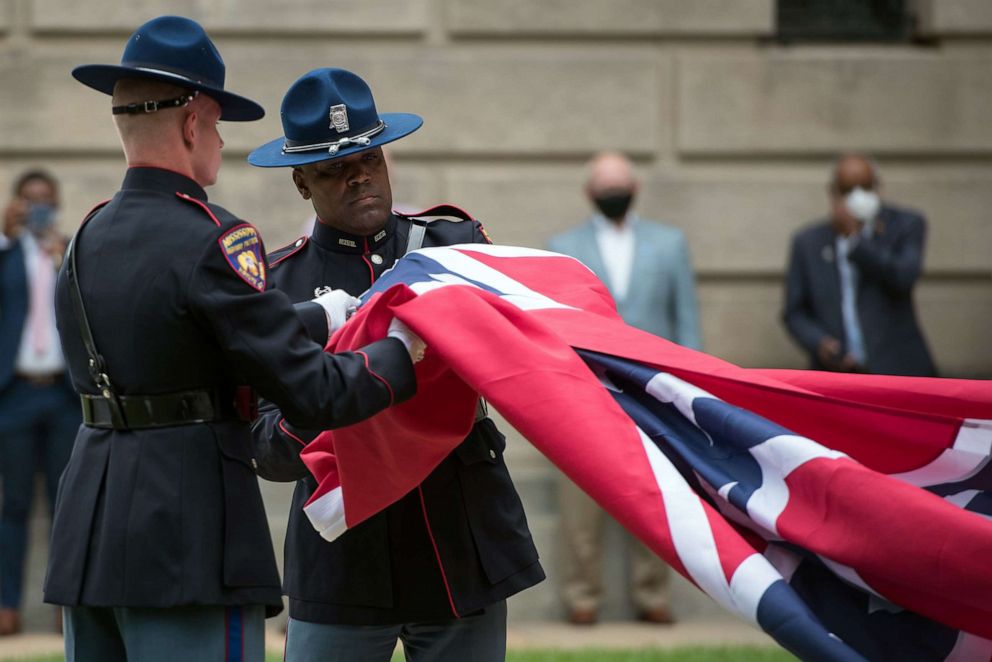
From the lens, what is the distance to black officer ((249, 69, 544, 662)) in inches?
148

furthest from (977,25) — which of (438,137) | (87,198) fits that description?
(87,198)

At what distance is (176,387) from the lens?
329 centimetres

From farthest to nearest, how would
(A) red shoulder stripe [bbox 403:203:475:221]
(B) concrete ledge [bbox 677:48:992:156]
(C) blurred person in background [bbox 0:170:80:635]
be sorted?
(B) concrete ledge [bbox 677:48:992:156] → (C) blurred person in background [bbox 0:170:80:635] → (A) red shoulder stripe [bbox 403:203:475:221]

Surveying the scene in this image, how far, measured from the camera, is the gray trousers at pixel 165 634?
3252 millimetres

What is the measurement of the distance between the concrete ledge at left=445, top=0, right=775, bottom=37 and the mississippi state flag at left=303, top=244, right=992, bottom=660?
4.60 metres

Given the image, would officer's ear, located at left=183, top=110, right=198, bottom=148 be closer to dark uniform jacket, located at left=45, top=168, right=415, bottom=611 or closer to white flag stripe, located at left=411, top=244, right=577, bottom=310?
dark uniform jacket, located at left=45, top=168, right=415, bottom=611

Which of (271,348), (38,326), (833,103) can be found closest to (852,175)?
(833,103)

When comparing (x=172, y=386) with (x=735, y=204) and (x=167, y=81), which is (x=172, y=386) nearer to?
(x=167, y=81)

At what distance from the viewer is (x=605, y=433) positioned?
336 cm

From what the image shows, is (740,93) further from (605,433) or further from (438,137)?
(605,433)

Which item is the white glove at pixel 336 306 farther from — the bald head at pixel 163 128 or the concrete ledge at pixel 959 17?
the concrete ledge at pixel 959 17

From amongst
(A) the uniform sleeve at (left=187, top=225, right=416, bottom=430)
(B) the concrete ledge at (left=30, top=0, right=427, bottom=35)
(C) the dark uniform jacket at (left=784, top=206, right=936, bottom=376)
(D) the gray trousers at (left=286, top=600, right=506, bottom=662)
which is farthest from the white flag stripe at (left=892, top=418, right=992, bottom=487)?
(B) the concrete ledge at (left=30, top=0, right=427, bottom=35)

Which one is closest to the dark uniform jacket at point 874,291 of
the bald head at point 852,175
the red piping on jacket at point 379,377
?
the bald head at point 852,175

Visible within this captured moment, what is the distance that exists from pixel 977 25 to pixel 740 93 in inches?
53.5
